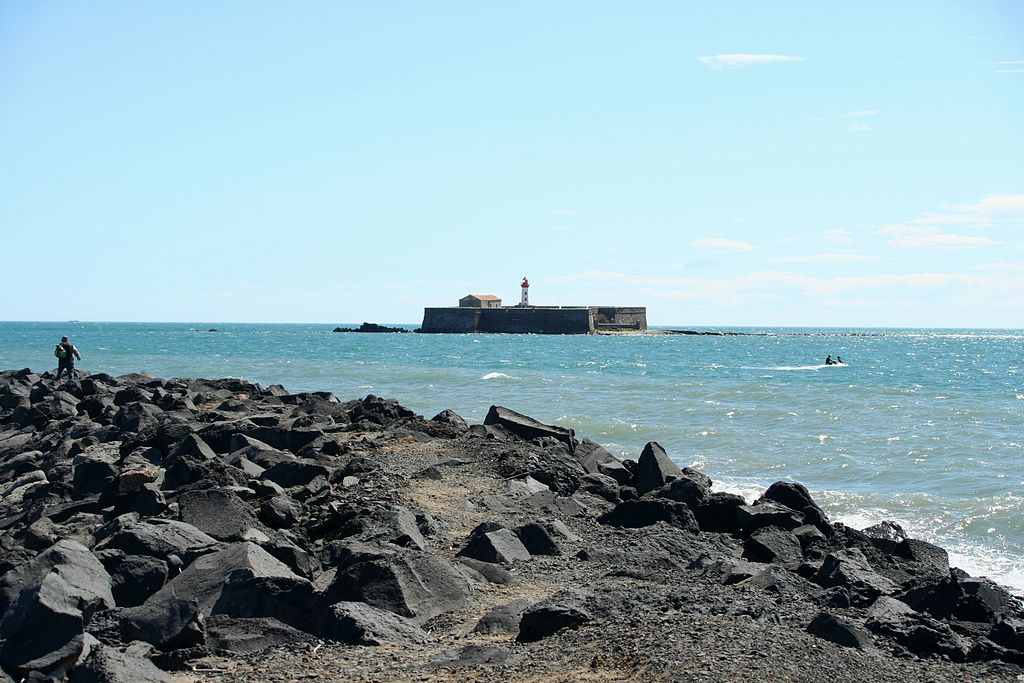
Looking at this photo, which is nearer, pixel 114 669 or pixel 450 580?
pixel 114 669

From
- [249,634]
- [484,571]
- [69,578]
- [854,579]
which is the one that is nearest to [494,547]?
[484,571]

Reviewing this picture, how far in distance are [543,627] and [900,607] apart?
91.5 inches

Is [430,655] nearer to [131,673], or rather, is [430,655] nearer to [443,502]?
[131,673]

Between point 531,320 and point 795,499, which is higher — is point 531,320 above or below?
above

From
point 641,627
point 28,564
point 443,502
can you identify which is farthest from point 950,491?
point 28,564

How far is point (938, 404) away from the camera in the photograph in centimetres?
2736

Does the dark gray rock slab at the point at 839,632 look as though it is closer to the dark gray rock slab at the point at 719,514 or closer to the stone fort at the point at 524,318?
the dark gray rock slab at the point at 719,514

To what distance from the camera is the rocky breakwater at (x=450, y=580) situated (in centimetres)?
514

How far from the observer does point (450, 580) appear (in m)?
6.29

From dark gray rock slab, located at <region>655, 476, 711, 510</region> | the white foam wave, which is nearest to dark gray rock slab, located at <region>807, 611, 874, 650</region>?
dark gray rock slab, located at <region>655, 476, 711, 510</region>


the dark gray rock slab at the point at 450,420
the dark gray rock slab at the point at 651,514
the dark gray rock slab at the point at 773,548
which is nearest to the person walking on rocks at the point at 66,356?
the dark gray rock slab at the point at 450,420

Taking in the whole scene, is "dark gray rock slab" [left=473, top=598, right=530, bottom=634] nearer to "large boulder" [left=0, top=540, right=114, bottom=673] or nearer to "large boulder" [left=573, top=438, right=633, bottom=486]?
"large boulder" [left=0, top=540, right=114, bottom=673]

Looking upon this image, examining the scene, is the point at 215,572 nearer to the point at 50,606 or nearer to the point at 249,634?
the point at 249,634

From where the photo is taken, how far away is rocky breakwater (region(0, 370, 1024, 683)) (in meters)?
5.14
